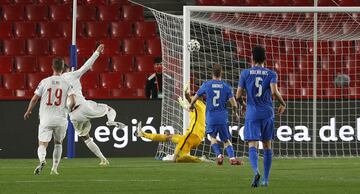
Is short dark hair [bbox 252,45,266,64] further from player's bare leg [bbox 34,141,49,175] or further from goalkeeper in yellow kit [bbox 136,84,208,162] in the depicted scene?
goalkeeper in yellow kit [bbox 136,84,208,162]

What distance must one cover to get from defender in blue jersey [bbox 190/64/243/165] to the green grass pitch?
354mm

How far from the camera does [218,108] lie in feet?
71.4

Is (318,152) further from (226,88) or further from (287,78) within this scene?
(226,88)

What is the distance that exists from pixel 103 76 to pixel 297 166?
29.6 ft

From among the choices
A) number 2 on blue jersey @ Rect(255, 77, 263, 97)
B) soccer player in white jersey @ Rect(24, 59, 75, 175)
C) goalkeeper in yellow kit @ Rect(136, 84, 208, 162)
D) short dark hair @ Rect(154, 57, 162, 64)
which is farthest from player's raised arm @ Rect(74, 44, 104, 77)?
short dark hair @ Rect(154, 57, 162, 64)

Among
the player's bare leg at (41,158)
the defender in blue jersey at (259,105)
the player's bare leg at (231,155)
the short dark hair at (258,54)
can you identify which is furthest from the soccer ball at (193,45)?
the short dark hair at (258,54)

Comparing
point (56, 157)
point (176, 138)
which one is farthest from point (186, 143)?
point (56, 157)

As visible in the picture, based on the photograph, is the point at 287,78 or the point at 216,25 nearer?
the point at 216,25

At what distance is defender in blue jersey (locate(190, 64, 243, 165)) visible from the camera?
21.5 metres

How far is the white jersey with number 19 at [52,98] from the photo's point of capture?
58.9ft

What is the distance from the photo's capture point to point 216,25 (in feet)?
82.5

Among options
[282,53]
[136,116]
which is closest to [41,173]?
[136,116]

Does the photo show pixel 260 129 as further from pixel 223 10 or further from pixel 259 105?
pixel 223 10

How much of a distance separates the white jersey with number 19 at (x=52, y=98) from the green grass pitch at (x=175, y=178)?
2.92 feet
